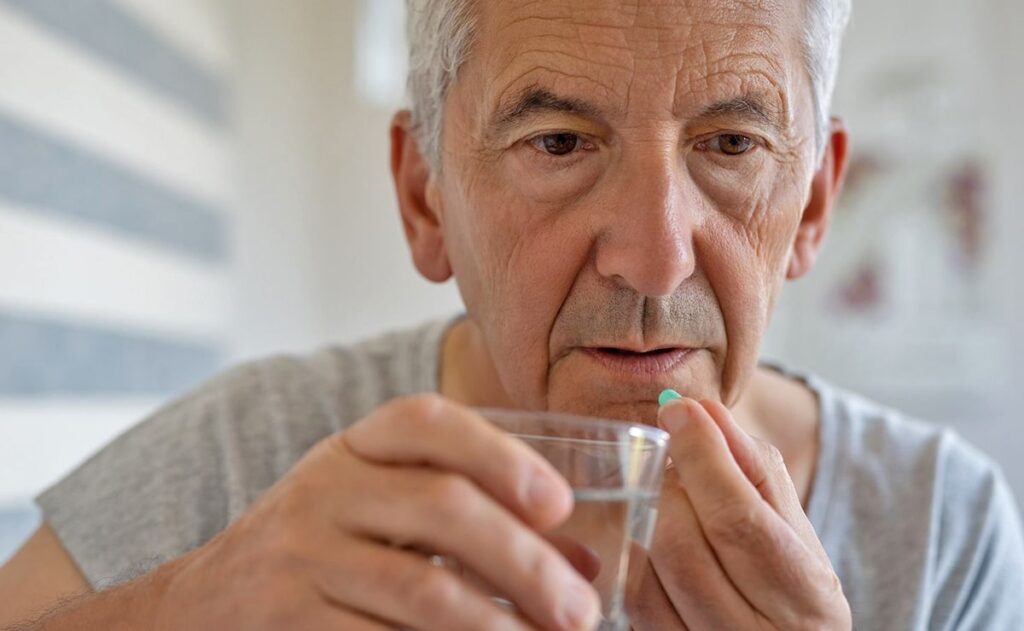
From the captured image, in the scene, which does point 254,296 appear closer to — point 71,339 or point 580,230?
point 71,339

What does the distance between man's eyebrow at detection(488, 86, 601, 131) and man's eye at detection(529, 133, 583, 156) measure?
3cm

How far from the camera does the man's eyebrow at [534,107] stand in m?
1.12

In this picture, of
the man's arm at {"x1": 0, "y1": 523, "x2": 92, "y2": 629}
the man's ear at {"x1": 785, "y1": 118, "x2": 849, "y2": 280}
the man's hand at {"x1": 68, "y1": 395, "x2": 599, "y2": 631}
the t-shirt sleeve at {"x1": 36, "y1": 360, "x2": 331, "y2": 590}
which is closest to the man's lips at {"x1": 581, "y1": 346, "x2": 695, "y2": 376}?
the man's ear at {"x1": 785, "y1": 118, "x2": 849, "y2": 280}

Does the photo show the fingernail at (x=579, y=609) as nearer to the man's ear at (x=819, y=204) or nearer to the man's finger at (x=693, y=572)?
the man's finger at (x=693, y=572)

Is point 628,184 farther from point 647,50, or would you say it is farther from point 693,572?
point 693,572

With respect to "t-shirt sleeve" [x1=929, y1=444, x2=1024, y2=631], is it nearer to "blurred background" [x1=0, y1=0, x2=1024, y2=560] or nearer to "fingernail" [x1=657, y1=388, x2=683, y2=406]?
"fingernail" [x1=657, y1=388, x2=683, y2=406]

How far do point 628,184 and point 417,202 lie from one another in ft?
1.46

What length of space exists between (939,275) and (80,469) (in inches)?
124

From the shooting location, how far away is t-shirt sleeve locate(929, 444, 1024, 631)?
1444mm

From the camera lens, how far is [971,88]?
3730 mm

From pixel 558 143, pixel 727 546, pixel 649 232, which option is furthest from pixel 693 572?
pixel 558 143

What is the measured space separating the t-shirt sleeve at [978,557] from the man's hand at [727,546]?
649mm

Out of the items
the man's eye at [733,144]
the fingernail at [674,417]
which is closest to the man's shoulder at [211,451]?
the man's eye at [733,144]

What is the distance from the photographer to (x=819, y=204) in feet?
4.71
